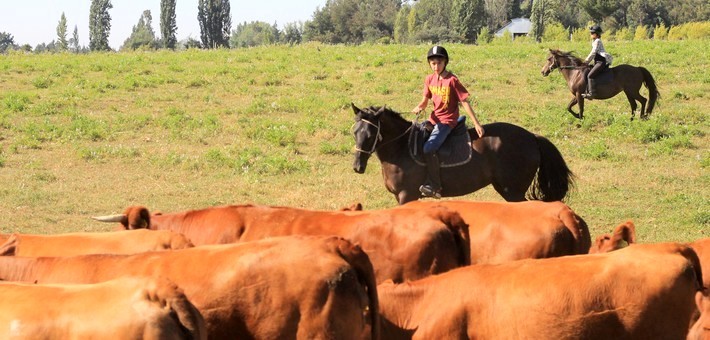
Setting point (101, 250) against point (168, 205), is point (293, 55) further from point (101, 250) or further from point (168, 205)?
point (101, 250)

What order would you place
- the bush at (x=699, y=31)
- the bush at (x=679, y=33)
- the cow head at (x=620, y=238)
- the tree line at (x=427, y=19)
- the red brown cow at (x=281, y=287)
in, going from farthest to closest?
1. the tree line at (x=427, y=19)
2. the bush at (x=679, y=33)
3. the bush at (x=699, y=31)
4. the cow head at (x=620, y=238)
5. the red brown cow at (x=281, y=287)

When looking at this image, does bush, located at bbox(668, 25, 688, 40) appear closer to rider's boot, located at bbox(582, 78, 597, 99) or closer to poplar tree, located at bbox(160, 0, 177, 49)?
rider's boot, located at bbox(582, 78, 597, 99)

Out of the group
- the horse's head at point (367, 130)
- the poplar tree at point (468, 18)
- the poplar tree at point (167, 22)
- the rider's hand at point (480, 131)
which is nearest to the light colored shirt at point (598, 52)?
the rider's hand at point (480, 131)

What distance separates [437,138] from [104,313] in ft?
28.0

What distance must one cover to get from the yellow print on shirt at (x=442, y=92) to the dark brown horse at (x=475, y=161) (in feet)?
1.98

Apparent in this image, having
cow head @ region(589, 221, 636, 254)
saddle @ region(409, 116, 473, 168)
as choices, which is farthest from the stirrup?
cow head @ region(589, 221, 636, 254)

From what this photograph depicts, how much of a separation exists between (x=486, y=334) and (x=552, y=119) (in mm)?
16194

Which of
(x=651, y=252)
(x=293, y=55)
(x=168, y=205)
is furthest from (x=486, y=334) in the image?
(x=293, y=55)

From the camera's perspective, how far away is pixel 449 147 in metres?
13.4

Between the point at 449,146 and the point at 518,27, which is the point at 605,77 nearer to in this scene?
the point at 449,146

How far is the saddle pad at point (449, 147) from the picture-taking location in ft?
44.0

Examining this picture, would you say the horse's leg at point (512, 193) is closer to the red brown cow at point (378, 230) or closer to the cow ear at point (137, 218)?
the red brown cow at point (378, 230)

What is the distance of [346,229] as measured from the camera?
8.02m

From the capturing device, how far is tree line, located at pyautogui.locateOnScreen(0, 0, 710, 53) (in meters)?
82.9
